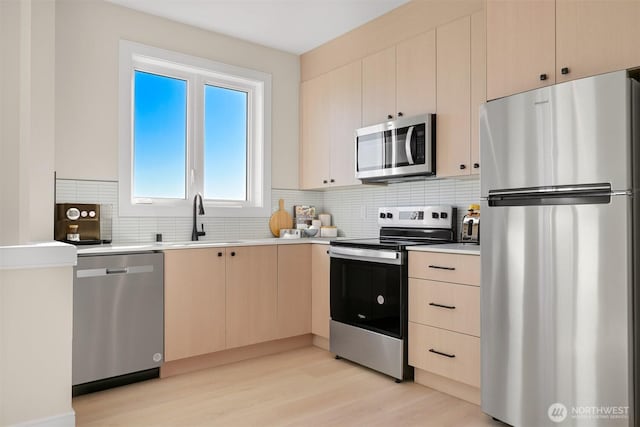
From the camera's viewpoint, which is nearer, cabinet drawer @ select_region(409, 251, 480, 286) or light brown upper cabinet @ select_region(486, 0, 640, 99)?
light brown upper cabinet @ select_region(486, 0, 640, 99)

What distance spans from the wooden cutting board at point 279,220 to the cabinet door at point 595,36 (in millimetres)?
2632

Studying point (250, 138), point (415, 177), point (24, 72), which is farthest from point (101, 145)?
point (415, 177)

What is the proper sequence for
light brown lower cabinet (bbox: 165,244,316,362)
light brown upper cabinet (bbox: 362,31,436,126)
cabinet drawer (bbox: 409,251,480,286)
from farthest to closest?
light brown upper cabinet (bbox: 362,31,436,126) < light brown lower cabinet (bbox: 165,244,316,362) < cabinet drawer (bbox: 409,251,480,286)

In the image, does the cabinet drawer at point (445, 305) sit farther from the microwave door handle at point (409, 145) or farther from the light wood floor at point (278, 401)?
the microwave door handle at point (409, 145)

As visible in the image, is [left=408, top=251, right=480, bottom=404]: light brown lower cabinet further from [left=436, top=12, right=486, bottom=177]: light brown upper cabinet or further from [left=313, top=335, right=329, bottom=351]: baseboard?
[left=313, top=335, right=329, bottom=351]: baseboard

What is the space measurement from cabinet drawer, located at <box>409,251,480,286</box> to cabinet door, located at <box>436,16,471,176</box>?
0.62 metres

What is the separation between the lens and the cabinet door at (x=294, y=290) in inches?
140

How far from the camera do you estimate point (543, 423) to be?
6.68 ft

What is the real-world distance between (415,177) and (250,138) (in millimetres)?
1633

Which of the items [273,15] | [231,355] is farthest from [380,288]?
[273,15]

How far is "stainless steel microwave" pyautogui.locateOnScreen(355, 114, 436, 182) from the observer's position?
122 inches

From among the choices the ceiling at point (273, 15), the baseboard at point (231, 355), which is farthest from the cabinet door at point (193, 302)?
the ceiling at point (273, 15)

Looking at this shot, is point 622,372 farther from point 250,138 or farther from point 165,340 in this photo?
point 250,138

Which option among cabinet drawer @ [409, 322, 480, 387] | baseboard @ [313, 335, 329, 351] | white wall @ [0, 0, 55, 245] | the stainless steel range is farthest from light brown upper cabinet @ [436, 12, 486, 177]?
white wall @ [0, 0, 55, 245]
